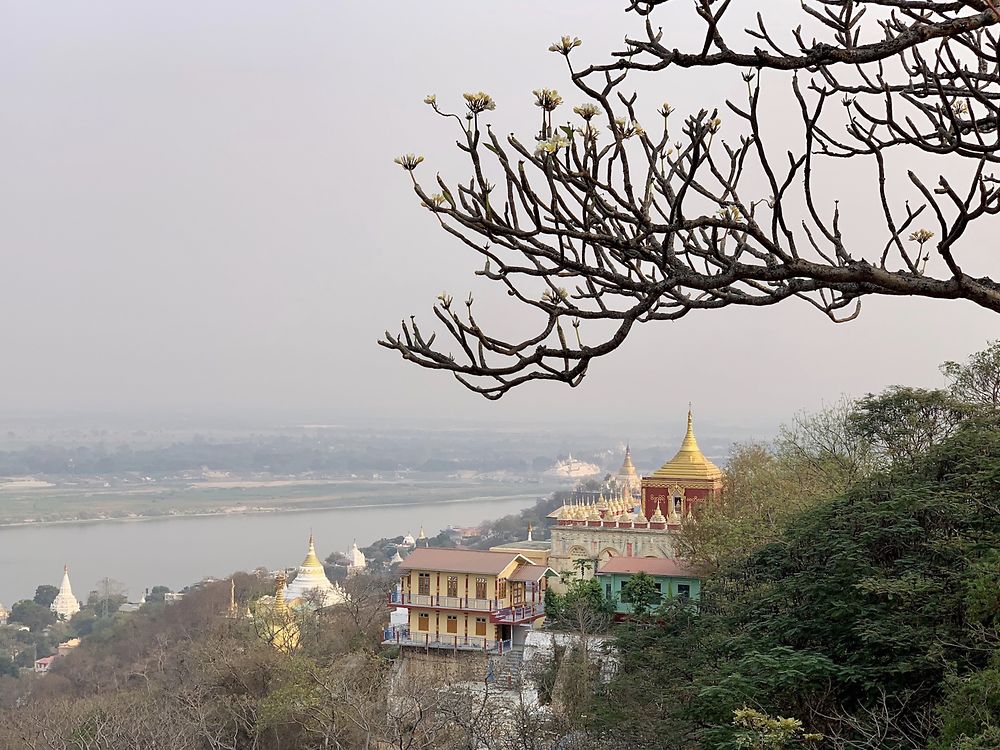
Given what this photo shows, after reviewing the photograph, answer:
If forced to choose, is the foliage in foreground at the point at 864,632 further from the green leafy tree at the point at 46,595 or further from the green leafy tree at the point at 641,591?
the green leafy tree at the point at 46,595

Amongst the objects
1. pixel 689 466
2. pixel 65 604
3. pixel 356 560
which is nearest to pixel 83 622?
pixel 65 604

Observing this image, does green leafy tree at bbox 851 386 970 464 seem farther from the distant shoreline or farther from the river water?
the distant shoreline

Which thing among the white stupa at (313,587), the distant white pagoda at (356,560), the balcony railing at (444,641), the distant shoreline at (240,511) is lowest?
the distant white pagoda at (356,560)

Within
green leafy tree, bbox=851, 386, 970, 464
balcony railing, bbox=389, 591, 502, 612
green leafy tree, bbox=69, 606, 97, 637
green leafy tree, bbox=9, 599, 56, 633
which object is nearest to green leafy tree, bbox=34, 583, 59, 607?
green leafy tree, bbox=9, 599, 56, 633

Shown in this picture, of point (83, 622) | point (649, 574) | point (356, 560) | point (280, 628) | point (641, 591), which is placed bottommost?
point (83, 622)

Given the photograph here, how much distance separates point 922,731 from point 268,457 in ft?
346

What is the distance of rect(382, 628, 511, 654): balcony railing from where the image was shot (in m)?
18.5

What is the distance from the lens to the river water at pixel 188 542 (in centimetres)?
6241

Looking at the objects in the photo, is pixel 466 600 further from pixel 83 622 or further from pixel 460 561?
pixel 83 622

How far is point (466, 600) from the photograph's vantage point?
1914cm

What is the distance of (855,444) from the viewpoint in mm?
17031

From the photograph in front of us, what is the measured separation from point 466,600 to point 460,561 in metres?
0.75

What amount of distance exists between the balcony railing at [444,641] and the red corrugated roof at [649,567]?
2.10 metres

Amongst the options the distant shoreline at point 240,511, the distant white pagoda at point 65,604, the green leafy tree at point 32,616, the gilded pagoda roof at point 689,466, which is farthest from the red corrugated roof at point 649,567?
the distant shoreline at point 240,511
